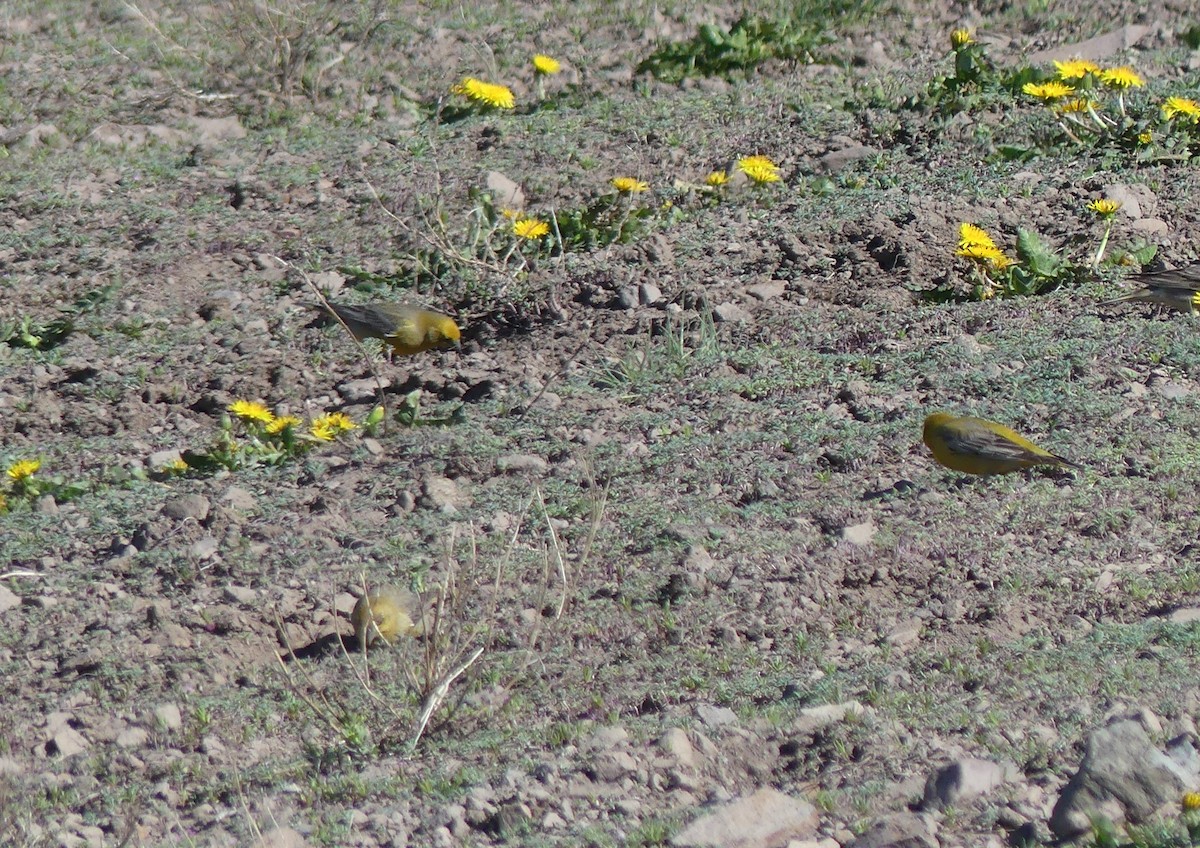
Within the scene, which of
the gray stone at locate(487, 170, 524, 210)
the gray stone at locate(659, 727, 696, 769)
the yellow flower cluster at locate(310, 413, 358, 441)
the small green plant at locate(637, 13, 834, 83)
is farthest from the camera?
the small green plant at locate(637, 13, 834, 83)

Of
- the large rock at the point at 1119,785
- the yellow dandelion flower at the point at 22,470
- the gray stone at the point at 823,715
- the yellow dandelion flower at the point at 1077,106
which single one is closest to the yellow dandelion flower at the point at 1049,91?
the yellow dandelion flower at the point at 1077,106

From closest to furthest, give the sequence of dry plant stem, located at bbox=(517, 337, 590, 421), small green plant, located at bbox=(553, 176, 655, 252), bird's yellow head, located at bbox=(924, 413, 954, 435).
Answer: bird's yellow head, located at bbox=(924, 413, 954, 435)
dry plant stem, located at bbox=(517, 337, 590, 421)
small green plant, located at bbox=(553, 176, 655, 252)

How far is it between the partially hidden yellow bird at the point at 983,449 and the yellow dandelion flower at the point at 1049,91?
3.05 metres

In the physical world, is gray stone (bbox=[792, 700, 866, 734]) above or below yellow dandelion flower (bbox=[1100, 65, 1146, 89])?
below

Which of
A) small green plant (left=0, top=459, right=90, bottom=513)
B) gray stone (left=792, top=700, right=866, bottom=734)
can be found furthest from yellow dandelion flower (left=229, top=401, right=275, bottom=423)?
gray stone (left=792, top=700, right=866, bottom=734)

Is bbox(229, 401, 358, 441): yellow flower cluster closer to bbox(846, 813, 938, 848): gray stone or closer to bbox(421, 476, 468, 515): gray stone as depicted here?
bbox(421, 476, 468, 515): gray stone

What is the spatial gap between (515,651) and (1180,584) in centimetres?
181

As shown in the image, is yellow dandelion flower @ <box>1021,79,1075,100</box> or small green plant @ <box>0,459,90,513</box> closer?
small green plant @ <box>0,459,90,513</box>

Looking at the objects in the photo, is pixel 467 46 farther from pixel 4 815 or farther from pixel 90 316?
pixel 4 815

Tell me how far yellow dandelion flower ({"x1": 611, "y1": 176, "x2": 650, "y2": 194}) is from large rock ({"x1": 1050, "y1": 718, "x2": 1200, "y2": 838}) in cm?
456

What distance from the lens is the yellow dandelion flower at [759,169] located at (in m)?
7.64

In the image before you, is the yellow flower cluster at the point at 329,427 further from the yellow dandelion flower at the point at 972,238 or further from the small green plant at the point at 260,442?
the yellow dandelion flower at the point at 972,238

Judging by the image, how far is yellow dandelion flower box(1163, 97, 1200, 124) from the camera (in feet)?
25.0

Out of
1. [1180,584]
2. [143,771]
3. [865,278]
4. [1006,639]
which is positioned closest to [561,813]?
[143,771]
